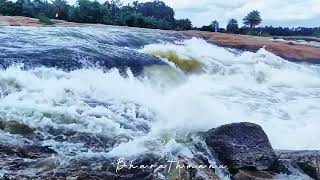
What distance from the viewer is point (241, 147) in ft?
20.8

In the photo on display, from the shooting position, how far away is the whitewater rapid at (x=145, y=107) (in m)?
6.76

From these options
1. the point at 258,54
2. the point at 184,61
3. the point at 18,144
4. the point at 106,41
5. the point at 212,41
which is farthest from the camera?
the point at 212,41

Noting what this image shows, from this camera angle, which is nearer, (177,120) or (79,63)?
(177,120)

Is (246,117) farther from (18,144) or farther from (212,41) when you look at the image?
(212,41)

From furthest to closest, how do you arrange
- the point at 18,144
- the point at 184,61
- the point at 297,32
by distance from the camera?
the point at 297,32
the point at 184,61
the point at 18,144

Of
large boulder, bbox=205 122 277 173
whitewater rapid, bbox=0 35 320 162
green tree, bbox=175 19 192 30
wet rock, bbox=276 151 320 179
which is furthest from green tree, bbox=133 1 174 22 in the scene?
wet rock, bbox=276 151 320 179

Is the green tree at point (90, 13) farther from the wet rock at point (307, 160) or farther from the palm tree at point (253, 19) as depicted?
the wet rock at point (307, 160)

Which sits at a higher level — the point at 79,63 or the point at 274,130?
the point at 79,63

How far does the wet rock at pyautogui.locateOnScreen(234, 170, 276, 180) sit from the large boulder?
71 mm

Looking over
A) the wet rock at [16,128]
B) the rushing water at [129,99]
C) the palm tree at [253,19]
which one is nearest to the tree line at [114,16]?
the palm tree at [253,19]

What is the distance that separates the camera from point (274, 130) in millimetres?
8773

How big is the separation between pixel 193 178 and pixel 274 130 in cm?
403

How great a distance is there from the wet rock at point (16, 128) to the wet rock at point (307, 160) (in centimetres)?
336

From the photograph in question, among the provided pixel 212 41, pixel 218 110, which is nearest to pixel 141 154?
pixel 218 110
